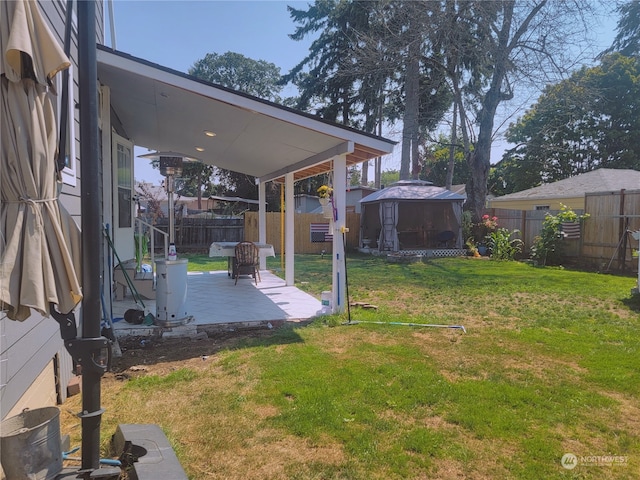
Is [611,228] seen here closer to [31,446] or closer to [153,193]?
[31,446]

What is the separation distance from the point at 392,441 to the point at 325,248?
13740mm

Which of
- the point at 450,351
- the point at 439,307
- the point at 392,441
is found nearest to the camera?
the point at 392,441

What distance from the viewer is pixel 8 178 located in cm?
153

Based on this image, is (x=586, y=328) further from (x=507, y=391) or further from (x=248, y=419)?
(x=248, y=419)

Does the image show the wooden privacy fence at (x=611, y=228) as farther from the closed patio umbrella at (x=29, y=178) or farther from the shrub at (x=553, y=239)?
the closed patio umbrella at (x=29, y=178)

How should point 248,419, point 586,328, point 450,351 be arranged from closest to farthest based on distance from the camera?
point 248,419 → point 450,351 → point 586,328

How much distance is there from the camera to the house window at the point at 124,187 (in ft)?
20.6

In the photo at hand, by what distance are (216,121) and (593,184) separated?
15592mm

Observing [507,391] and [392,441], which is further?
[507,391]

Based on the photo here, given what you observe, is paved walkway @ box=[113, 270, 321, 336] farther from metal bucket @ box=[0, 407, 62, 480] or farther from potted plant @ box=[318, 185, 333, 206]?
metal bucket @ box=[0, 407, 62, 480]

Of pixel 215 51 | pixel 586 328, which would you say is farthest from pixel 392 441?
pixel 215 51

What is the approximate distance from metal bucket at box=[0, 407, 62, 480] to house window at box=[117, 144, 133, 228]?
14.9ft

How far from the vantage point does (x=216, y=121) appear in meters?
5.50

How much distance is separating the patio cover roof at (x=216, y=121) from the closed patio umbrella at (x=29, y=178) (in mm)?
2885
